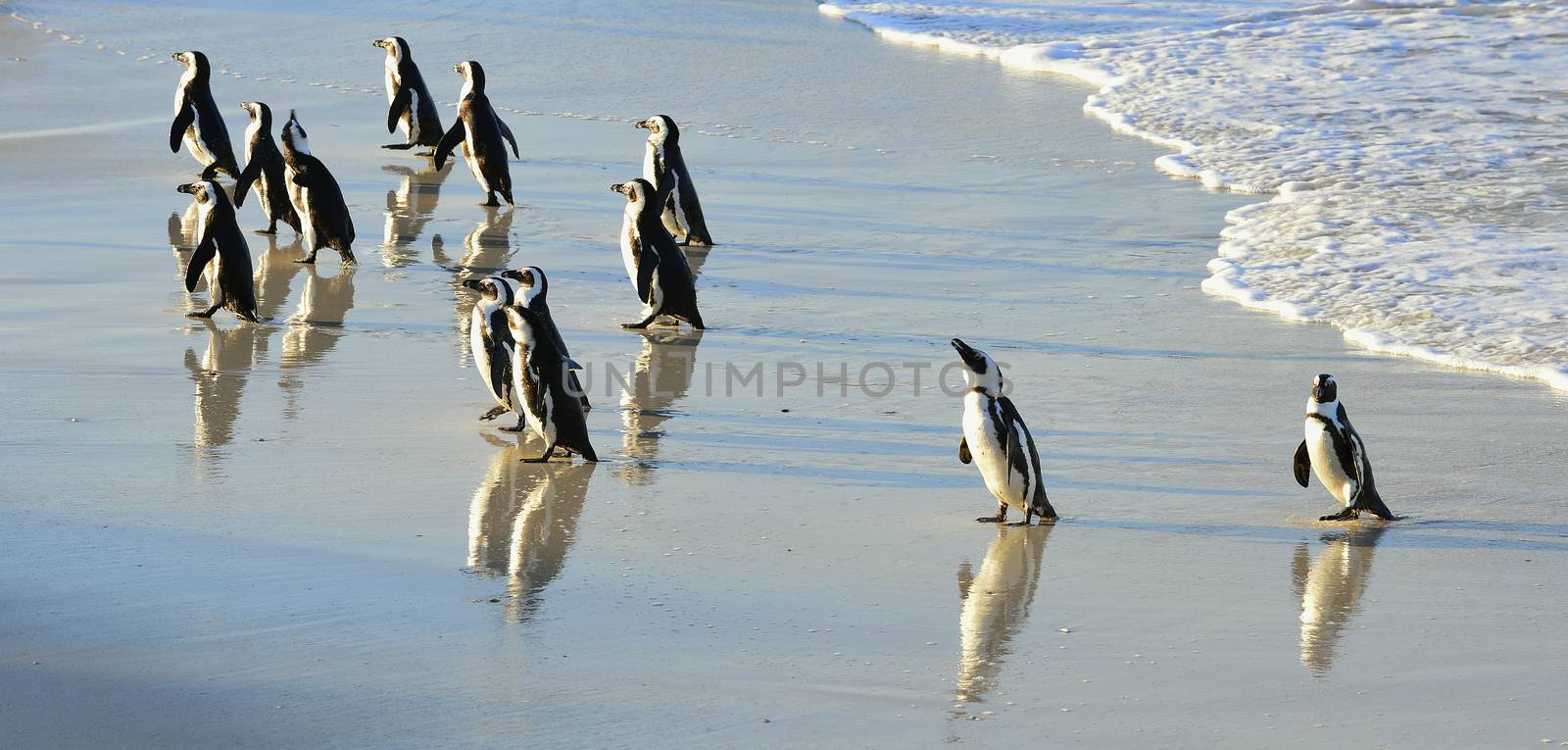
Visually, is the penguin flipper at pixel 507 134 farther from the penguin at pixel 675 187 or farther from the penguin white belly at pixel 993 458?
the penguin white belly at pixel 993 458

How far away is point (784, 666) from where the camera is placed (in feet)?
11.9

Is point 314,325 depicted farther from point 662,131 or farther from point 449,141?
point 449,141

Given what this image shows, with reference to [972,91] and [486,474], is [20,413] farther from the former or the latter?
[972,91]

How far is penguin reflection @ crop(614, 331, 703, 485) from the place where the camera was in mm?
5230

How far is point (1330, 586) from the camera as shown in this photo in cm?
423

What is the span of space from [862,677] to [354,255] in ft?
16.5

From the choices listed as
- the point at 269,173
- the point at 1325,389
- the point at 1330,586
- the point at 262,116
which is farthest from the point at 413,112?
the point at 1330,586

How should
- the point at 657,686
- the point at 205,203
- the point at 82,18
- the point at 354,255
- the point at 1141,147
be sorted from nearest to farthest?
the point at 657,686 → the point at 205,203 → the point at 354,255 → the point at 1141,147 → the point at 82,18

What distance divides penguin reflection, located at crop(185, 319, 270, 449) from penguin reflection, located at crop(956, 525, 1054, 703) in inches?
92.0

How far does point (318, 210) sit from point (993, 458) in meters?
4.14

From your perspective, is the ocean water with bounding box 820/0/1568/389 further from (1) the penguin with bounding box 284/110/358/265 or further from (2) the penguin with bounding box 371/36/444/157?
(2) the penguin with bounding box 371/36/444/157

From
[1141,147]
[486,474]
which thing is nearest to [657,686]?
[486,474]

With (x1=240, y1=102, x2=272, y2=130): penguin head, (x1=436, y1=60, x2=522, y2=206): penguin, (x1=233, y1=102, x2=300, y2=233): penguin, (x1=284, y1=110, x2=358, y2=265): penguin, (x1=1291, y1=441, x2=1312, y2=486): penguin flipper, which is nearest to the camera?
(x1=1291, y1=441, x2=1312, y2=486): penguin flipper

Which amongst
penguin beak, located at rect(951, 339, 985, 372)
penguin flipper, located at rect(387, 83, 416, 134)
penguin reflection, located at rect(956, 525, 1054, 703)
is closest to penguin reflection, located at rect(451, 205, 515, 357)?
penguin flipper, located at rect(387, 83, 416, 134)
